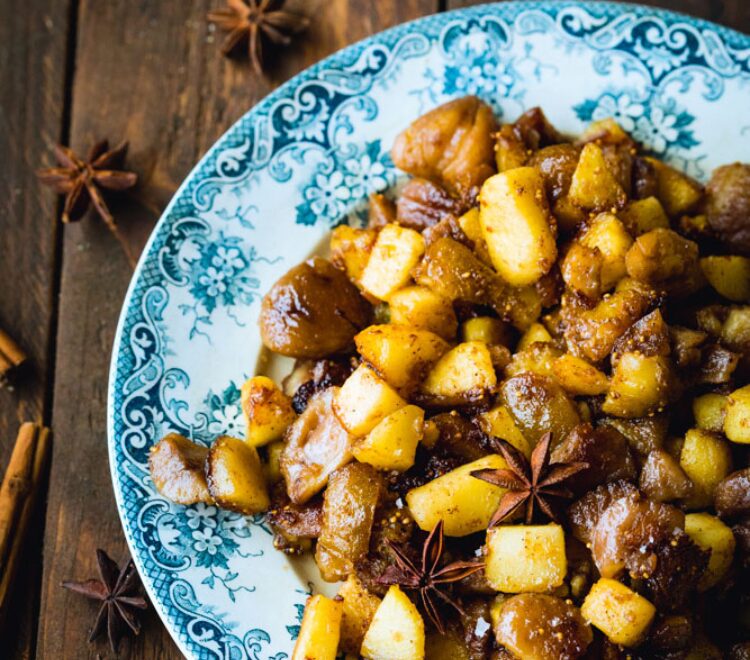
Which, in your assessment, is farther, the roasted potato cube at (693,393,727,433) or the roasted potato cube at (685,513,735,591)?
the roasted potato cube at (693,393,727,433)

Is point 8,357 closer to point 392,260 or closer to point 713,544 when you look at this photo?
point 392,260

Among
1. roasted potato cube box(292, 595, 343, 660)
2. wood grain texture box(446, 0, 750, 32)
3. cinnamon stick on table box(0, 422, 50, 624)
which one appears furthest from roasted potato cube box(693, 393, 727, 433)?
cinnamon stick on table box(0, 422, 50, 624)

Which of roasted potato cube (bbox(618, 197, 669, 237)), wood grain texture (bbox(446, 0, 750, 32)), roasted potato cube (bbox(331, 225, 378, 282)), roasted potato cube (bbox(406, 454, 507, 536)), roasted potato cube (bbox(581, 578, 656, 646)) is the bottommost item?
roasted potato cube (bbox(581, 578, 656, 646))

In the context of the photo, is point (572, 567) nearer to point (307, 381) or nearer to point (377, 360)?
point (377, 360)

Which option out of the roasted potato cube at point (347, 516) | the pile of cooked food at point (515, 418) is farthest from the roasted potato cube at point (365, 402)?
the roasted potato cube at point (347, 516)

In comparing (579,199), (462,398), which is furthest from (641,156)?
(462,398)

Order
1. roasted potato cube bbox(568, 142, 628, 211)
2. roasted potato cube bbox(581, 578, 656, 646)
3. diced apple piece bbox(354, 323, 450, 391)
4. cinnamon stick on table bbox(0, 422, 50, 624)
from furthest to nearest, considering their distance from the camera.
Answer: cinnamon stick on table bbox(0, 422, 50, 624), roasted potato cube bbox(568, 142, 628, 211), diced apple piece bbox(354, 323, 450, 391), roasted potato cube bbox(581, 578, 656, 646)

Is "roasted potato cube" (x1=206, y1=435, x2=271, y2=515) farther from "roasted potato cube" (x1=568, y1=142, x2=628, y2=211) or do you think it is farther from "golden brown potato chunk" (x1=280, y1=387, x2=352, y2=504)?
"roasted potato cube" (x1=568, y1=142, x2=628, y2=211)
